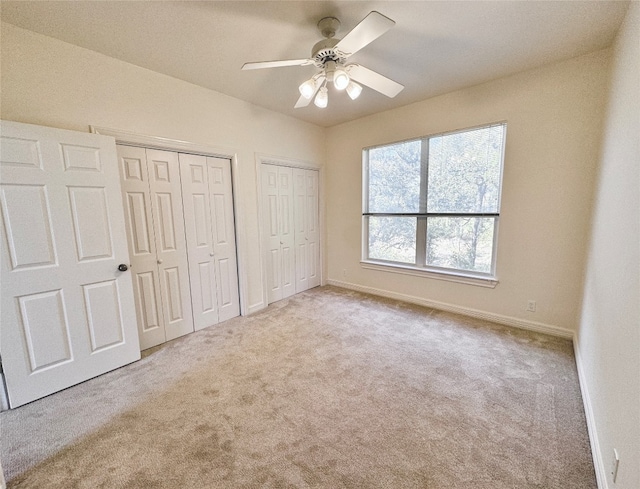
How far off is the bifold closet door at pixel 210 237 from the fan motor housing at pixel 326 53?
171 centimetres

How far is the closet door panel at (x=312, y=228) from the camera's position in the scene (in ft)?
13.7

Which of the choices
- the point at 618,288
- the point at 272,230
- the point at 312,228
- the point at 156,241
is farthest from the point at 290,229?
the point at 618,288

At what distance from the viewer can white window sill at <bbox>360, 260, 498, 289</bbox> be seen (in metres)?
2.99

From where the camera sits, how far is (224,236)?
3.12 meters

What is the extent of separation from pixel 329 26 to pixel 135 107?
185cm

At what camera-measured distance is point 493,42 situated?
2.07 metres

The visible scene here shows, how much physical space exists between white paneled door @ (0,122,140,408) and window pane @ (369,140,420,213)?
309 centimetres

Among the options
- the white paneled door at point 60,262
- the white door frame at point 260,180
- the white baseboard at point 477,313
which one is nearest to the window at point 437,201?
the white baseboard at point 477,313

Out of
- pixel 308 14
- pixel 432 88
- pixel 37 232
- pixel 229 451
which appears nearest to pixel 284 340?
pixel 229 451

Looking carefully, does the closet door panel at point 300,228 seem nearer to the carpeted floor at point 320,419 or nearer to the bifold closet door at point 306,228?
the bifold closet door at point 306,228

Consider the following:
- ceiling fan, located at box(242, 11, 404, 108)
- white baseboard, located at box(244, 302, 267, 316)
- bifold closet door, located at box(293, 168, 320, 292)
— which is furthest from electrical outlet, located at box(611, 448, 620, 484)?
bifold closet door, located at box(293, 168, 320, 292)

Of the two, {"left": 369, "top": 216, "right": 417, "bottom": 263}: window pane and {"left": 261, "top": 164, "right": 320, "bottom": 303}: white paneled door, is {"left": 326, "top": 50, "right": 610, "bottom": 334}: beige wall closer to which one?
{"left": 369, "top": 216, "right": 417, "bottom": 263}: window pane

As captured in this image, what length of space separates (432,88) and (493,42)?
83 centimetres

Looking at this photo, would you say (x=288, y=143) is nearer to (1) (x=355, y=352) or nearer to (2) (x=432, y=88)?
(2) (x=432, y=88)
